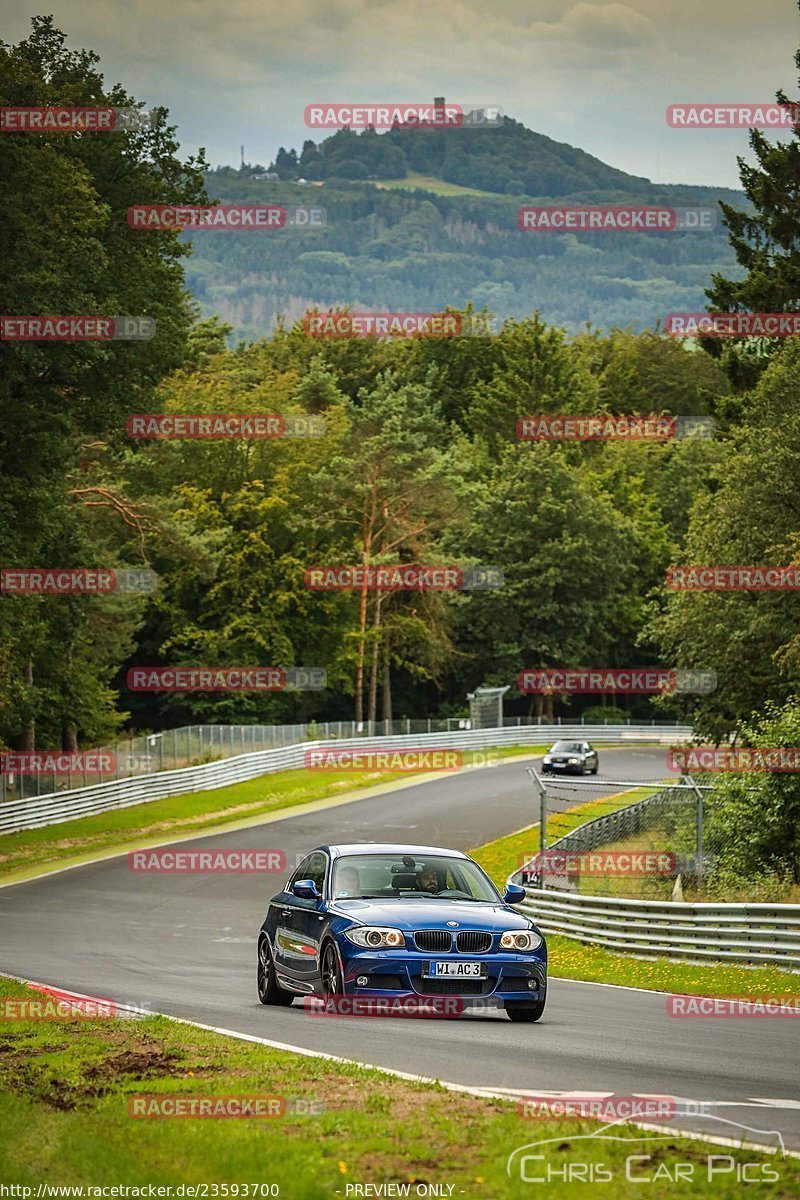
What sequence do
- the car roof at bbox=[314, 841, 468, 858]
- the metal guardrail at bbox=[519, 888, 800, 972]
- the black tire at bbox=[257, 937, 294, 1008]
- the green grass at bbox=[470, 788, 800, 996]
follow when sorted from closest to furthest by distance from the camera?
1. the car roof at bbox=[314, 841, 468, 858]
2. the black tire at bbox=[257, 937, 294, 1008]
3. the green grass at bbox=[470, 788, 800, 996]
4. the metal guardrail at bbox=[519, 888, 800, 972]

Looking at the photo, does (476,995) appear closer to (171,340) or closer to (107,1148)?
(107,1148)

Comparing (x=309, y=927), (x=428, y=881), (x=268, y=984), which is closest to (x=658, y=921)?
(x=268, y=984)

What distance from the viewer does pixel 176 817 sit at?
51281 millimetres

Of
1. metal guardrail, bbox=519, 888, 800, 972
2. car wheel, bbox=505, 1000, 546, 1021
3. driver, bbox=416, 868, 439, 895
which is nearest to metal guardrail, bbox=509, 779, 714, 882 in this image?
metal guardrail, bbox=519, 888, 800, 972

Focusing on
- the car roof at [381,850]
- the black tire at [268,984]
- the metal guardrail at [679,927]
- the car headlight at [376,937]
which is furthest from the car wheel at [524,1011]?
the metal guardrail at [679,927]

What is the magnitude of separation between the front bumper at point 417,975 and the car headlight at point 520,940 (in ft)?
0.25

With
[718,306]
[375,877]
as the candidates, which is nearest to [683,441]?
[718,306]

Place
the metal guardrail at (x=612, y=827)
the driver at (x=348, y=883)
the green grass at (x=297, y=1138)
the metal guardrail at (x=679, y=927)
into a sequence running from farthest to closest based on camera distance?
the metal guardrail at (x=612, y=827)
the metal guardrail at (x=679, y=927)
the driver at (x=348, y=883)
the green grass at (x=297, y=1138)

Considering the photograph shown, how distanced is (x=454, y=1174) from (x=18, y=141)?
31.2 metres

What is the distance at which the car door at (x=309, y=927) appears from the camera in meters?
14.6

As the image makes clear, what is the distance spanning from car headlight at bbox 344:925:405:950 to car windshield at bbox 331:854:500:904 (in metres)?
0.85

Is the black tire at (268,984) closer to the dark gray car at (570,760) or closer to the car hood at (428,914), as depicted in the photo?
the car hood at (428,914)

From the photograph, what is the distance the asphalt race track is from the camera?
32.8 ft

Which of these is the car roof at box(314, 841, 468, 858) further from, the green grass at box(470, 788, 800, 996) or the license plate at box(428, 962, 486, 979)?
the green grass at box(470, 788, 800, 996)
